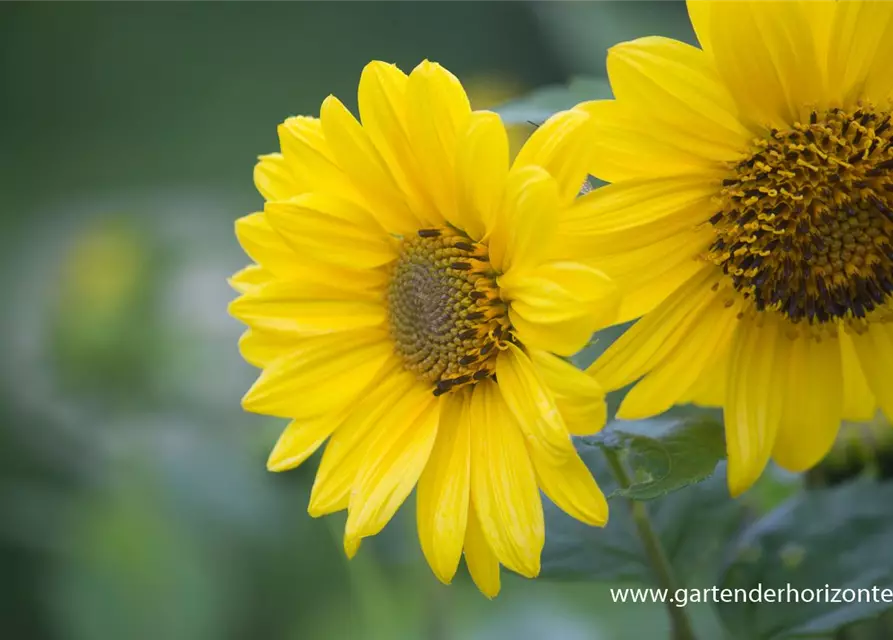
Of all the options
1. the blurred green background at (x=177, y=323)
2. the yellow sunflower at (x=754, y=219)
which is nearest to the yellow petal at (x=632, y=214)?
the yellow sunflower at (x=754, y=219)

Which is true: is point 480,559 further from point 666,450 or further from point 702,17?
point 702,17

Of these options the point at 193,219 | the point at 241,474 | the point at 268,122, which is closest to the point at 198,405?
the point at 241,474

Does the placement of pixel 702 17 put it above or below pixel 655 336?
above

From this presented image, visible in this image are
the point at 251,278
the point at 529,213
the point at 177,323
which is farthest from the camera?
the point at 177,323

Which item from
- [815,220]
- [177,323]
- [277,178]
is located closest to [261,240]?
[277,178]

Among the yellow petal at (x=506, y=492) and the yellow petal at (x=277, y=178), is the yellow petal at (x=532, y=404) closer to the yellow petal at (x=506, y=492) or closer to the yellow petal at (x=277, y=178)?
the yellow petal at (x=506, y=492)

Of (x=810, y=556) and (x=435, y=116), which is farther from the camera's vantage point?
(x=810, y=556)
